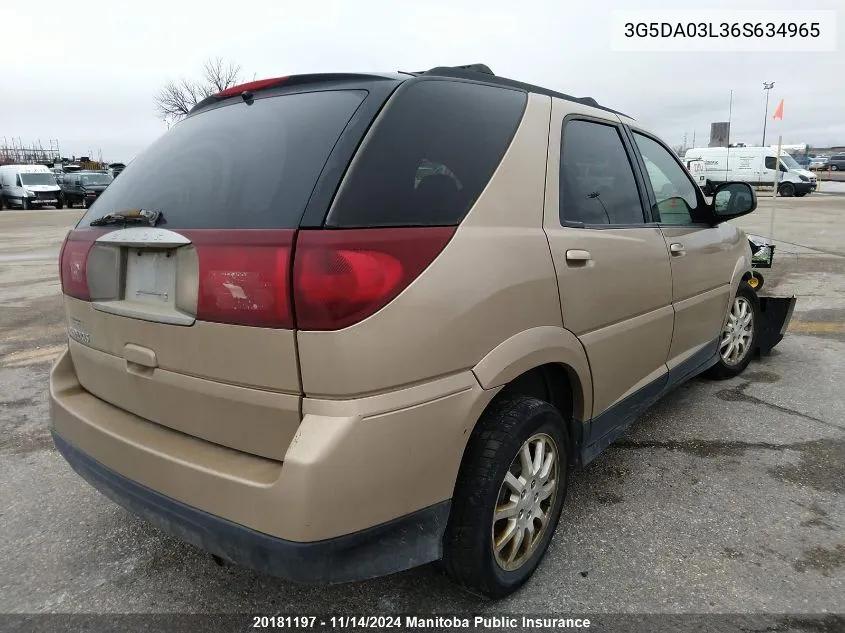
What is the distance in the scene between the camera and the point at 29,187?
96.8ft

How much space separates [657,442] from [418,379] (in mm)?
2246

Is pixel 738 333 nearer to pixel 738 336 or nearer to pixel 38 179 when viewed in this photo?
pixel 738 336

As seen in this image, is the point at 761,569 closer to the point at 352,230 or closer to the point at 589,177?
the point at 589,177

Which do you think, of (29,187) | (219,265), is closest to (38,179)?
(29,187)

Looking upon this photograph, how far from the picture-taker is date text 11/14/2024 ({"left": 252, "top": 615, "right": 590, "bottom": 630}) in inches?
79.3

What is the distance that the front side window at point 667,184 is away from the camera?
10.3 ft

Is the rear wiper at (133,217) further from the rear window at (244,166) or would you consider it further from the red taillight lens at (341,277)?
the red taillight lens at (341,277)

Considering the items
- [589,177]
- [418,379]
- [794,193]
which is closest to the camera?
[418,379]

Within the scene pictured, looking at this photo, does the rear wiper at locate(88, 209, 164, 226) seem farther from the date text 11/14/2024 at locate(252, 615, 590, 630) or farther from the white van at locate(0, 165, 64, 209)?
the white van at locate(0, 165, 64, 209)

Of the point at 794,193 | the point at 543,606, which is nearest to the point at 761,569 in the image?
the point at 543,606

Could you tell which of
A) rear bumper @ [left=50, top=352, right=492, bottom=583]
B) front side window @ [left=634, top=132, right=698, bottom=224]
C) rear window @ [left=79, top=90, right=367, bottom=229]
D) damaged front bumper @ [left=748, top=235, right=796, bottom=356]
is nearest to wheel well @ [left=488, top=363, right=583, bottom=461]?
rear bumper @ [left=50, top=352, right=492, bottom=583]

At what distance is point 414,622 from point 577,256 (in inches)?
56.1

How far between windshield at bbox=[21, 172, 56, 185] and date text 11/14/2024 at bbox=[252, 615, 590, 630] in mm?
34414

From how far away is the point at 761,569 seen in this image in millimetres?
2260
